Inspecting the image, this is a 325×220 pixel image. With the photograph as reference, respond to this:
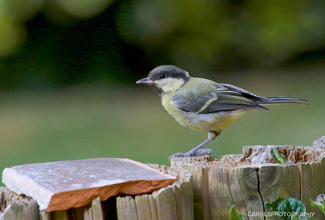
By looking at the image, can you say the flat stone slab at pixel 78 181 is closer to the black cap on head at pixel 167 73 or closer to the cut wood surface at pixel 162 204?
the cut wood surface at pixel 162 204

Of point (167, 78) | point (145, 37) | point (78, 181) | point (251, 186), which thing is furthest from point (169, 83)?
point (145, 37)

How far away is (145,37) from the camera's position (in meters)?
6.43

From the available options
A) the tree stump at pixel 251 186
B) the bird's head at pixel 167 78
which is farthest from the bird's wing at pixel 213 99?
the tree stump at pixel 251 186

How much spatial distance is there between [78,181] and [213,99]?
1.54 m

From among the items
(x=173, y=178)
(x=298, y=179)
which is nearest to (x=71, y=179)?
(x=173, y=178)

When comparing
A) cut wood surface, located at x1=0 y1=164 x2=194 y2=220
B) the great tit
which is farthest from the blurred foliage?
cut wood surface, located at x1=0 y1=164 x2=194 y2=220

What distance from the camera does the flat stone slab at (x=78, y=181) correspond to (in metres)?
1.43

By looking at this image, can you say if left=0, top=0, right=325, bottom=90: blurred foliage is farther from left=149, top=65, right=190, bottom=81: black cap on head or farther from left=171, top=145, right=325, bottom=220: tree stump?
left=171, top=145, right=325, bottom=220: tree stump

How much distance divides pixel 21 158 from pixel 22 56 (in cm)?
243

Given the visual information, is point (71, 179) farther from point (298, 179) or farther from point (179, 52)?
point (179, 52)

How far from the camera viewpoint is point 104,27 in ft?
21.1

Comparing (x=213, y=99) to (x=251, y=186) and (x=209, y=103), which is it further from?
(x=251, y=186)

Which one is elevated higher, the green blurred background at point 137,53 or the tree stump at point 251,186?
the green blurred background at point 137,53

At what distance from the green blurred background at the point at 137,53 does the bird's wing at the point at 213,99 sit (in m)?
2.77
